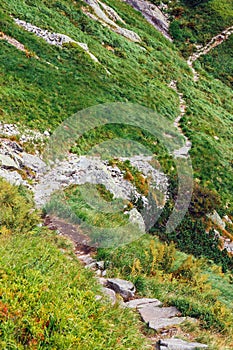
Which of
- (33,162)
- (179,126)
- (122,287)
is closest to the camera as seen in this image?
(122,287)

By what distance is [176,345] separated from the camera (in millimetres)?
5793

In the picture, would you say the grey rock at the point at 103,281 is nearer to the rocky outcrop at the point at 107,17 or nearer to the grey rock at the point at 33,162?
the grey rock at the point at 33,162

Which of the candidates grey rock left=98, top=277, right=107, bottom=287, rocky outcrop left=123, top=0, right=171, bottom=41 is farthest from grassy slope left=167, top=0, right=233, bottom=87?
grey rock left=98, top=277, right=107, bottom=287

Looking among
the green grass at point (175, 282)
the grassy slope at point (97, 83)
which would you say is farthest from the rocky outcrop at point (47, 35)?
the green grass at point (175, 282)

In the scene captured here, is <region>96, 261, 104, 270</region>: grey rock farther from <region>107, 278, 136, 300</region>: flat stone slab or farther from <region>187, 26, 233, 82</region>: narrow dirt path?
<region>187, 26, 233, 82</region>: narrow dirt path

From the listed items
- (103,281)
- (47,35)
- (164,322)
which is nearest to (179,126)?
(47,35)

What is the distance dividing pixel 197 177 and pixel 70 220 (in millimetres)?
14392

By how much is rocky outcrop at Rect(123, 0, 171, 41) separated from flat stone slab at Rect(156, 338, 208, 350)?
2122 inches

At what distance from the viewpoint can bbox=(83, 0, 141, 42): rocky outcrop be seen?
39.2 m

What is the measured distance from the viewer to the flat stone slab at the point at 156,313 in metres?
6.71

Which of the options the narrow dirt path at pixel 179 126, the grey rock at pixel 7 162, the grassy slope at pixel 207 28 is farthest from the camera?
the grassy slope at pixel 207 28

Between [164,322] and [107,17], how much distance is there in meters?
39.6

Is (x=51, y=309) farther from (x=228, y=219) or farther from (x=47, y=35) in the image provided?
(x=47, y=35)

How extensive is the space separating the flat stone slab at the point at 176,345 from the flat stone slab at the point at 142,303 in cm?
115
